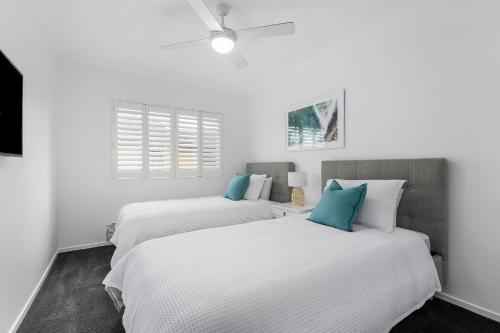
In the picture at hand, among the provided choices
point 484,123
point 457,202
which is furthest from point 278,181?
point 484,123

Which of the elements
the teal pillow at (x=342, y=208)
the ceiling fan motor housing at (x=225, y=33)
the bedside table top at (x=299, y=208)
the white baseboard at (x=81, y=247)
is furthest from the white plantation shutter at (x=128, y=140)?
the teal pillow at (x=342, y=208)

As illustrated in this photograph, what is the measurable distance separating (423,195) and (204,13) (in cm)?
241

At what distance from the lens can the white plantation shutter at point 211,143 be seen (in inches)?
171

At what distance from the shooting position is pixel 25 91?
1982mm

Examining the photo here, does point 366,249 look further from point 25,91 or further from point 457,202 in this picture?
point 25,91

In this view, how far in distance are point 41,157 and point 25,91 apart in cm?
77

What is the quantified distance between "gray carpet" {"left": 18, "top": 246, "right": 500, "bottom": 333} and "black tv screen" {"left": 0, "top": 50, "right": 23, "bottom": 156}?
1.33 m

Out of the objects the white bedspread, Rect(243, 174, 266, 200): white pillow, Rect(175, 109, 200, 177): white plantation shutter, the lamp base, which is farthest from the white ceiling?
the white bedspread

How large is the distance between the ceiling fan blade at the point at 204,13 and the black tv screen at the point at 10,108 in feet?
3.97

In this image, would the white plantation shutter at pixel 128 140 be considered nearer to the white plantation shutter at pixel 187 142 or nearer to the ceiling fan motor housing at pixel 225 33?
the white plantation shutter at pixel 187 142

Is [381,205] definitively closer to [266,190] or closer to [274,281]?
[274,281]

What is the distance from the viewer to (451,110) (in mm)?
2035

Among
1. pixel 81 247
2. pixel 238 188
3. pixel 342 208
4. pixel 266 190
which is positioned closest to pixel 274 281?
pixel 342 208

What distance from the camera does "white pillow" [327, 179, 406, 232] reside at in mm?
2076
